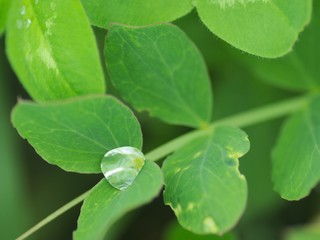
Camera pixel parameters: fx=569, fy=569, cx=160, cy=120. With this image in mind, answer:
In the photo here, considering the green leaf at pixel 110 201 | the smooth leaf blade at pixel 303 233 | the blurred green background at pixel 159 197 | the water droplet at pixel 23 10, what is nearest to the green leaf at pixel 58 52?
the water droplet at pixel 23 10

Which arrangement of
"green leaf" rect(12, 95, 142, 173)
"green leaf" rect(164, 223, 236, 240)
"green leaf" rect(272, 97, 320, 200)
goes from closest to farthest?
1. "green leaf" rect(12, 95, 142, 173)
2. "green leaf" rect(272, 97, 320, 200)
3. "green leaf" rect(164, 223, 236, 240)

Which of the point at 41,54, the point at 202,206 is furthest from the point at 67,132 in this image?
the point at 202,206

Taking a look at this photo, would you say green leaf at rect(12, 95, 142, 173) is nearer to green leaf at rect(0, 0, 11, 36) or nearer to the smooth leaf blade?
green leaf at rect(0, 0, 11, 36)

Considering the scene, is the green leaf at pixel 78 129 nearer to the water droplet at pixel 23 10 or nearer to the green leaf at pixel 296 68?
the water droplet at pixel 23 10

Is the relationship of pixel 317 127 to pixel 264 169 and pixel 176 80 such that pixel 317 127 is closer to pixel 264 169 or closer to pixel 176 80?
pixel 176 80

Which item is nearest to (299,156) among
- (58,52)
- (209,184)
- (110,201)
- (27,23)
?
(209,184)

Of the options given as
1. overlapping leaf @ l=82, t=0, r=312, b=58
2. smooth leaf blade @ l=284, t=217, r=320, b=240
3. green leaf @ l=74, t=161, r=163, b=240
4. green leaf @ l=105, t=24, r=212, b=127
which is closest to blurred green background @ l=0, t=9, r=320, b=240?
smooth leaf blade @ l=284, t=217, r=320, b=240
